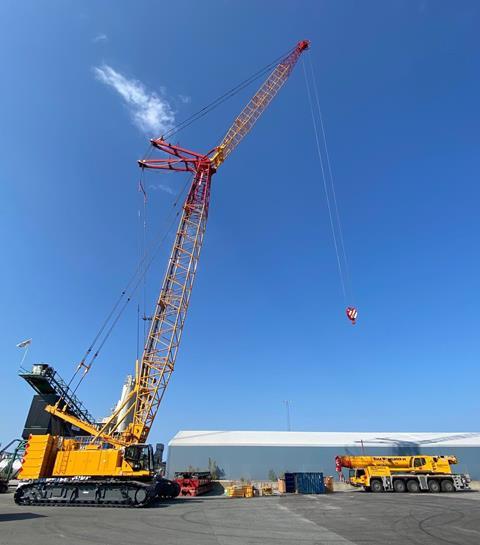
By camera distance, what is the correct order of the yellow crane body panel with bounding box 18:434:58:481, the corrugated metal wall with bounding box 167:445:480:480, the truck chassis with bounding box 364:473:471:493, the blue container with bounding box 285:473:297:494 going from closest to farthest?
the yellow crane body panel with bounding box 18:434:58:481
the truck chassis with bounding box 364:473:471:493
the blue container with bounding box 285:473:297:494
the corrugated metal wall with bounding box 167:445:480:480

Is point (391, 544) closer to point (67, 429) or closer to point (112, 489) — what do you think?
point (112, 489)

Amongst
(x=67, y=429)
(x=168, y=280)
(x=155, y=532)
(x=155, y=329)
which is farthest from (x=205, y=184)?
(x=67, y=429)

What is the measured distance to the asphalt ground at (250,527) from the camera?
10.6 meters

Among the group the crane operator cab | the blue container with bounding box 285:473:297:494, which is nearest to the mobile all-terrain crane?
the crane operator cab

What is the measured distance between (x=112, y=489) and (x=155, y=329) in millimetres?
12682

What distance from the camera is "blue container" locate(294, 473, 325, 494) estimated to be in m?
32.9

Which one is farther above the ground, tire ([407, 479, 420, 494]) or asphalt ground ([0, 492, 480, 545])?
tire ([407, 479, 420, 494])

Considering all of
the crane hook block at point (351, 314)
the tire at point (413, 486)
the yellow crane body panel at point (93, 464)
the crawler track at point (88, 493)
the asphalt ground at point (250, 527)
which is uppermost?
the crane hook block at point (351, 314)

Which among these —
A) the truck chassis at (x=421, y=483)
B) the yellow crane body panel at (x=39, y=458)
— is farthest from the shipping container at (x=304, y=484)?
the yellow crane body panel at (x=39, y=458)

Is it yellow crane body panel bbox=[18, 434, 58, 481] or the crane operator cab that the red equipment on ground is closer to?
the crane operator cab

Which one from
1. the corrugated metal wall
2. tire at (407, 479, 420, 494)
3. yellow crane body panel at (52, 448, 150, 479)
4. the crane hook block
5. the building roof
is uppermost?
the crane hook block

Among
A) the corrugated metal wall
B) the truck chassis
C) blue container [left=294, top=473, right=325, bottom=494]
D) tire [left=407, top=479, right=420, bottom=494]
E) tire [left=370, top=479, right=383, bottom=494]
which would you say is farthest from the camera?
the corrugated metal wall

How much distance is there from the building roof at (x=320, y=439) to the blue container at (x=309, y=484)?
10.2 meters

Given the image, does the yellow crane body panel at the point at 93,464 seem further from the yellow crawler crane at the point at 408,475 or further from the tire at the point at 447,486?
the tire at the point at 447,486
